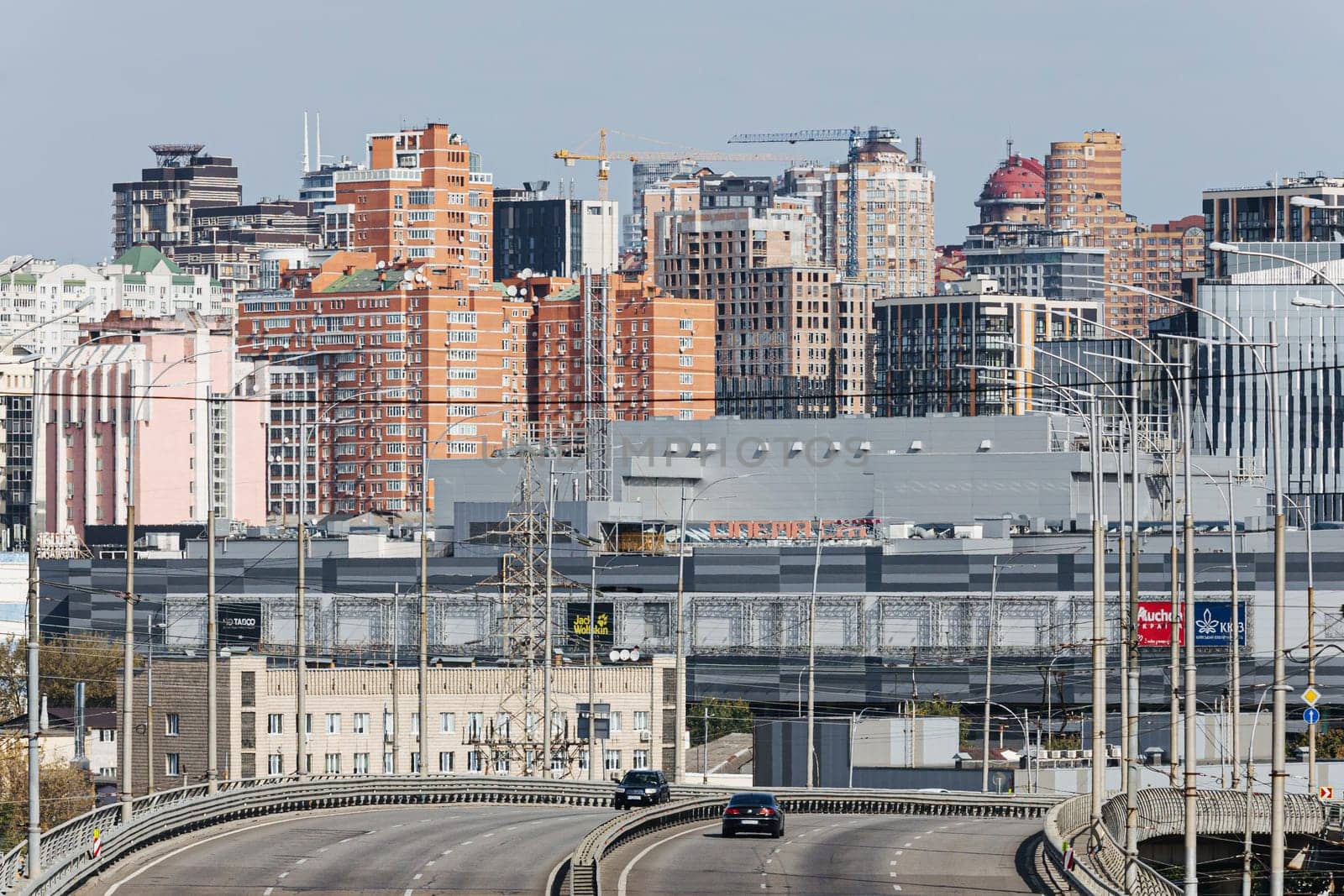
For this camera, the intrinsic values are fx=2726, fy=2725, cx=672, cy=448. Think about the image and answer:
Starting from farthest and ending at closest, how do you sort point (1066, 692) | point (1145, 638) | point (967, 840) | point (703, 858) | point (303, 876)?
point (1066, 692), point (1145, 638), point (967, 840), point (703, 858), point (303, 876)

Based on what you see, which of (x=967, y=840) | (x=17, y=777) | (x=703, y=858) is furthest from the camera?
(x=17, y=777)

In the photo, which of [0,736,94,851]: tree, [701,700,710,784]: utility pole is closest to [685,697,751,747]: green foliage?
[701,700,710,784]: utility pole

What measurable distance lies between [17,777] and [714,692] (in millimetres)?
77172

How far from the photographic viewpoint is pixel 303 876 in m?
58.4

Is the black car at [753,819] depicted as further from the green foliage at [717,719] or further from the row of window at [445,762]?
the green foliage at [717,719]

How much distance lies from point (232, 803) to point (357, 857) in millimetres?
9236

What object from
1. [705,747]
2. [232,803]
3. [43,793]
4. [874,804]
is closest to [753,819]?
[232,803]

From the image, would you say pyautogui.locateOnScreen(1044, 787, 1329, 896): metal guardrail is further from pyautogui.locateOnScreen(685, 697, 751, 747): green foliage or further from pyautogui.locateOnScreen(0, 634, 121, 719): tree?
pyautogui.locateOnScreen(0, 634, 121, 719): tree

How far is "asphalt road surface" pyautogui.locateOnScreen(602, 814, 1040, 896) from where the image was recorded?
59.9 meters

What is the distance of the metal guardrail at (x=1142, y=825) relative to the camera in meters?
61.3

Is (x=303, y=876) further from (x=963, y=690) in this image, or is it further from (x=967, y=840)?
(x=963, y=690)

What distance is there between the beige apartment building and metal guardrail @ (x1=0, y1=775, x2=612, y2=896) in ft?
75.8

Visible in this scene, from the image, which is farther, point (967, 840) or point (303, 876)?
point (967, 840)

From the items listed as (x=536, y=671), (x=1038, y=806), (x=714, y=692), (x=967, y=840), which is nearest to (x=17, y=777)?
(x=536, y=671)
